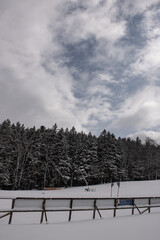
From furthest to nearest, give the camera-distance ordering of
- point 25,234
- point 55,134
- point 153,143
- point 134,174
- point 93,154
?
point 153,143 → point 134,174 → point 93,154 → point 55,134 → point 25,234

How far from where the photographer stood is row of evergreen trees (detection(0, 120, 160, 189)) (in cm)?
4194

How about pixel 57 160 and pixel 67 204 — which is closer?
pixel 67 204

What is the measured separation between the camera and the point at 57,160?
4553 cm

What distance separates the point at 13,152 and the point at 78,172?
17639mm

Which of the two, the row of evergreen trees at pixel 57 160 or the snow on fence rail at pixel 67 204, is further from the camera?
the row of evergreen trees at pixel 57 160

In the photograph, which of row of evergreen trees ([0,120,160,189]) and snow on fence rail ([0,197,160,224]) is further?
row of evergreen trees ([0,120,160,189])

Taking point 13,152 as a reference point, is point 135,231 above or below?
below

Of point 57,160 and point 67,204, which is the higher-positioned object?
point 57,160

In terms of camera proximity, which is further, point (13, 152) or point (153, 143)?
point (153, 143)

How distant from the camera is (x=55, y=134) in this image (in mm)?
47469

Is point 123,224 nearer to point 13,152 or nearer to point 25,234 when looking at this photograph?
point 25,234

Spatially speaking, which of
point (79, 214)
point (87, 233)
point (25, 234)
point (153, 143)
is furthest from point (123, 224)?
point (153, 143)

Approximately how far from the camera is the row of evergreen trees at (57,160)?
41.9 metres

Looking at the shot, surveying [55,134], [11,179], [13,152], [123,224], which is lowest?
[11,179]
